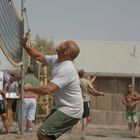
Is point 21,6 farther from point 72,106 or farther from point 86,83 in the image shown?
point 72,106

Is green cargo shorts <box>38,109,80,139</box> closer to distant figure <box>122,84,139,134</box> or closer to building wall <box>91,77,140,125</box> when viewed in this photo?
distant figure <box>122,84,139,134</box>

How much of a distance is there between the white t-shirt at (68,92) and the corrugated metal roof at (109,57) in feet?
76.1

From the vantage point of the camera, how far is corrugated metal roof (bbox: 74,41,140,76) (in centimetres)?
3195

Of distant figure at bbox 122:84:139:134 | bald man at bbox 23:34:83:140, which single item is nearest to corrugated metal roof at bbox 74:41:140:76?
distant figure at bbox 122:84:139:134

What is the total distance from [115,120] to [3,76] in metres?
8.67

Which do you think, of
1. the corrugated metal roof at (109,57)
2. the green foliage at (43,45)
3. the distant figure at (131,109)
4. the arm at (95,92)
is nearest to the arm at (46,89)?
the arm at (95,92)

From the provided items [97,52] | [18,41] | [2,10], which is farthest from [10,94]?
[97,52]

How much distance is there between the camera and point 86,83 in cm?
1470

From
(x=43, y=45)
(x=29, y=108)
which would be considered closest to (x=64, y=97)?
(x=29, y=108)

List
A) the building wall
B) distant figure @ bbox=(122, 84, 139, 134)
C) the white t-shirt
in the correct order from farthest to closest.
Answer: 1. the building wall
2. distant figure @ bbox=(122, 84, 139, 134)
3. the white t-shirt

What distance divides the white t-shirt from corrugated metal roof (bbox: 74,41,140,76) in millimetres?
23193

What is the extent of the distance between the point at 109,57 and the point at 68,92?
2690 cm

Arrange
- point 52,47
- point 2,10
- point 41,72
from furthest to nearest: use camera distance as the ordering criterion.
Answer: point 52,47
point 41,72
point 2,10

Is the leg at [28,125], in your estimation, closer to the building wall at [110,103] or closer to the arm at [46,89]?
the arm at [46,89]
